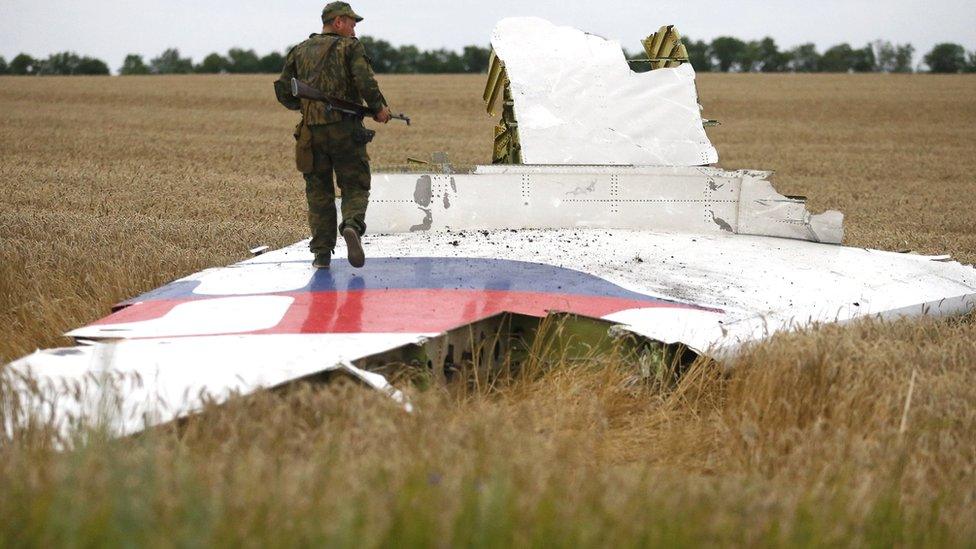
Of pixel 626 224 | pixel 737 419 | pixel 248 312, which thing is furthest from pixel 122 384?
pixel 626 224

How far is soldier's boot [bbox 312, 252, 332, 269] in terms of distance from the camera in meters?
6.66

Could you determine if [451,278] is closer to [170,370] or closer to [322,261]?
[322,261]

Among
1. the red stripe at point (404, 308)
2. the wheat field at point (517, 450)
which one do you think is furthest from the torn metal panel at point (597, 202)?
the red stripe at point (404, 308)

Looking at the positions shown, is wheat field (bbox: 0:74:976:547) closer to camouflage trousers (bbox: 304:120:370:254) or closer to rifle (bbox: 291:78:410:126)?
camouflage trousers (bbox: 304:120:370:254)

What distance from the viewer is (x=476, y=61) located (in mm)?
59188

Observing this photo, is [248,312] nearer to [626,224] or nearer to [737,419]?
[737,419]

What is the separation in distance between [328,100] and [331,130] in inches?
6.9

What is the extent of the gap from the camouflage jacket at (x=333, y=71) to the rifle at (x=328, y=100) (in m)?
0.03

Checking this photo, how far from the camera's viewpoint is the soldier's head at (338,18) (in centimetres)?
677

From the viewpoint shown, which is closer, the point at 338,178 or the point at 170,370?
the point at 170,370

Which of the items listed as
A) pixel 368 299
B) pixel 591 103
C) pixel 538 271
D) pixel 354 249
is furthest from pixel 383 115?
pixel 591 103

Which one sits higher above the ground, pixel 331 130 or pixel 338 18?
pixel 338 18

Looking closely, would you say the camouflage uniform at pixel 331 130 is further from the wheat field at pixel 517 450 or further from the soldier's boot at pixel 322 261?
the wheat field at pixel 517 450

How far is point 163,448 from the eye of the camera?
316 cm
